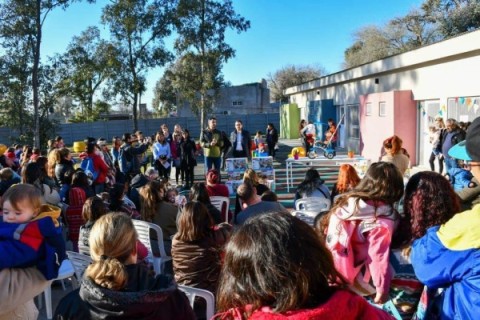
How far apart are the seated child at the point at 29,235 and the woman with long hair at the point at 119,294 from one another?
0.66 m

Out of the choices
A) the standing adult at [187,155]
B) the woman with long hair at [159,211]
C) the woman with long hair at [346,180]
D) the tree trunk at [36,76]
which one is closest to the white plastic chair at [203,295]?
the woman with long hair at [159,211]

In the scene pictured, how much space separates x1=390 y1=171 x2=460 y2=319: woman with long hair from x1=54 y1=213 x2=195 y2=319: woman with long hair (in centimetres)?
113

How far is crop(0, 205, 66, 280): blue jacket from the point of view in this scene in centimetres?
245

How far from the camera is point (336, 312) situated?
112 centimetres

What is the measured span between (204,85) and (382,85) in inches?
425

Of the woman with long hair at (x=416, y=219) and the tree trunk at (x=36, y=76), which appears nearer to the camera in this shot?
the woman with long hair at (x=416, y=219)

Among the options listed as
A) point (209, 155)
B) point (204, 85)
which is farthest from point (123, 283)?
point (204, 85)

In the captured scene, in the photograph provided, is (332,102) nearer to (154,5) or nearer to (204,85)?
(204,85)

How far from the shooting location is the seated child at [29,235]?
245cm

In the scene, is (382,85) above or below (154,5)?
below

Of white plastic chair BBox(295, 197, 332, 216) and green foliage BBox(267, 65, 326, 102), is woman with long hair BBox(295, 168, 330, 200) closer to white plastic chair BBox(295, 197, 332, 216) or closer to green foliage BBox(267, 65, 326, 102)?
white plastic chair BBox(295, 197, 332, 216)

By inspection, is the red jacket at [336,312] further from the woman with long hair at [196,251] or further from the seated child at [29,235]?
the woman with long hair at [196,251]

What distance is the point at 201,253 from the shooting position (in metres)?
3.24

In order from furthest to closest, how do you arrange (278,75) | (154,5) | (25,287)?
(278,75), (154,5), (25,287)
